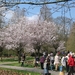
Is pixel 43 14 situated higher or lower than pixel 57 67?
higher

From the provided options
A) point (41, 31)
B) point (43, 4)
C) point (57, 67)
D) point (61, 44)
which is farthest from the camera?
point (61, 44)

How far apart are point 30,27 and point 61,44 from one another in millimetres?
23156

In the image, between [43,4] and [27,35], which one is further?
[27,35]

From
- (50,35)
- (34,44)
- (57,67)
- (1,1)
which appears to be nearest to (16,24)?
(50,35)

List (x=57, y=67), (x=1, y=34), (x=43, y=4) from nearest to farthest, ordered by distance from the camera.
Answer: (x=43, y=4), (x=57, y=67), (x=1, y=34)

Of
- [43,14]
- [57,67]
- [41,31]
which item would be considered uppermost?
[41,31]

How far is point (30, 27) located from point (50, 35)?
3697mm

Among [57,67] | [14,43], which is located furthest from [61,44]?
[57,67]

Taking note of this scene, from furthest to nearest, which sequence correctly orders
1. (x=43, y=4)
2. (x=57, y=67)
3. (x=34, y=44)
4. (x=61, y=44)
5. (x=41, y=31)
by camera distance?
(x=61, y=44) → (x=41, y=31) → (x=34, y=44) → (x=57, y=67) → (x=43, y=4)

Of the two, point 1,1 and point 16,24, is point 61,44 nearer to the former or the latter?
point 16,24

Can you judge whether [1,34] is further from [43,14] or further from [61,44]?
[43,14]

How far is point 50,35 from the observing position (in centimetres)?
4625

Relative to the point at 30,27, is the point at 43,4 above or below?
below

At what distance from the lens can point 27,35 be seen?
42.9 m
